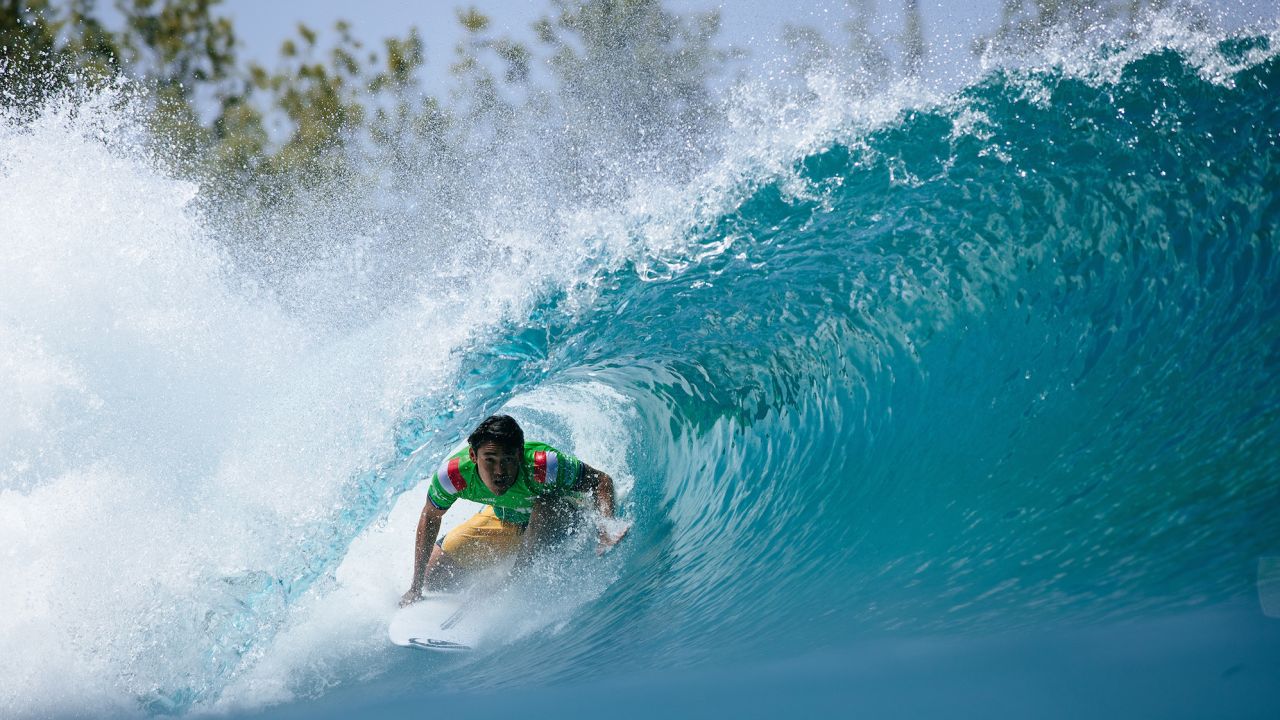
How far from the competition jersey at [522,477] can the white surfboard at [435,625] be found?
0.91 m

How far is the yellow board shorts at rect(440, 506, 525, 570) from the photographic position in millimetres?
4562

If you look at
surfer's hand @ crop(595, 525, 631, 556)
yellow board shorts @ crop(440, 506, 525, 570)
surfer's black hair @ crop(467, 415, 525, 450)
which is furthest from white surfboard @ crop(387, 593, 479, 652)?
surfer's black hair @ crop(467, 415, 525, 450)

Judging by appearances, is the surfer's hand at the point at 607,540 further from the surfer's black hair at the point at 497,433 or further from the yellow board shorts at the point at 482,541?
the surfer's black hair at the point at 497,433

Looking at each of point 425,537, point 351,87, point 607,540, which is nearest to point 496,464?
point 425,537

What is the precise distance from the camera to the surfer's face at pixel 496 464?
3559mm

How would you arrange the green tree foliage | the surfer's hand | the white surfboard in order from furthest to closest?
the green tree foliage → the white surfboard → the surfer's hand

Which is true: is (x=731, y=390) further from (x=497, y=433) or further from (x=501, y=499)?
(x=497, y=433)

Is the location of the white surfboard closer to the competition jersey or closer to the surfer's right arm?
the surfer's right arm

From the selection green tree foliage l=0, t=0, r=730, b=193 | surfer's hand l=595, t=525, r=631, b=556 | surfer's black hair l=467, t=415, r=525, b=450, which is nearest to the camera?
surfer's black hair l=467, t=415, r=525, b=450

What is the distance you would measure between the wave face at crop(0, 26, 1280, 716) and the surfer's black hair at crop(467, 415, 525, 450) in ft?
1.91

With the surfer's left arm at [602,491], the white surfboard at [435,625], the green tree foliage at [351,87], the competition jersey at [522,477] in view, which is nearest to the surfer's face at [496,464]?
the competition jersey at [522,477]

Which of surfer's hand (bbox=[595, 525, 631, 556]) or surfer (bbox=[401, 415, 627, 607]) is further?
surfer's hand (bbox=[595, 525, 631, 556])

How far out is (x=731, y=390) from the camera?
4844 mm

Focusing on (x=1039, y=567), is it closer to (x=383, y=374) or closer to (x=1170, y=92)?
(x=1170, y=92)
